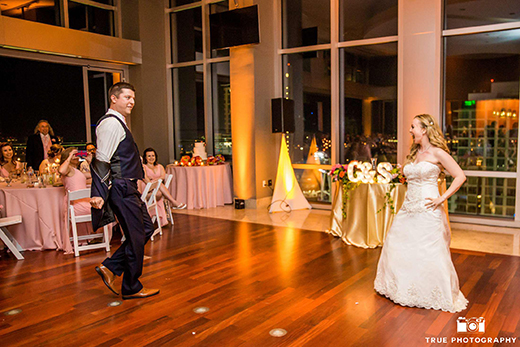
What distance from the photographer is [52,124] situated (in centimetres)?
943

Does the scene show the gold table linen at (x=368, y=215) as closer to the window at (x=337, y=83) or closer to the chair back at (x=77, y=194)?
the window at (x=337, y=83)

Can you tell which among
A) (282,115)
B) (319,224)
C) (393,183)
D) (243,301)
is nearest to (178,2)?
(282,115)

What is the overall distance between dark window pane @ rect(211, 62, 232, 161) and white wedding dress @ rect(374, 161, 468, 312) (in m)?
6.51

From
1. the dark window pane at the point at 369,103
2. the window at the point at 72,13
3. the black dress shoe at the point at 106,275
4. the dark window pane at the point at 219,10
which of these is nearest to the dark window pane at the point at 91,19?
the window at the point at 72,13

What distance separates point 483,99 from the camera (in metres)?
6.84

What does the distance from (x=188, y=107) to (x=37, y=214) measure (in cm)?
553

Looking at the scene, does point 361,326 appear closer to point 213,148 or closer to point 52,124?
point 213,148

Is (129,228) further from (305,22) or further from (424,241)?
(305,22)

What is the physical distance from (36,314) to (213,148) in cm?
681

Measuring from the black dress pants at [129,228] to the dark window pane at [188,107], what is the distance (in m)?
6.65

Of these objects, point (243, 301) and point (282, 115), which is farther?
point (282, 115)

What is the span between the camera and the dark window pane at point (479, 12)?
652 cm

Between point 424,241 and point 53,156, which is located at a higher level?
point 53,156

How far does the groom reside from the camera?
3631 millimetres
